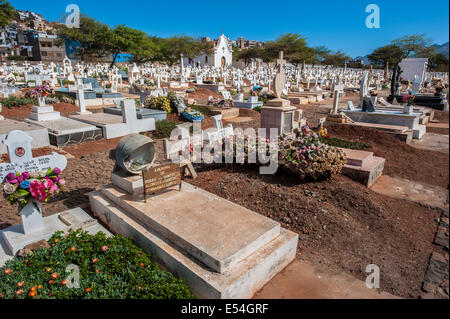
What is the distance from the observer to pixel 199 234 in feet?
10.9

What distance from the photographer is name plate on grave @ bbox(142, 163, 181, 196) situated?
4023 mm

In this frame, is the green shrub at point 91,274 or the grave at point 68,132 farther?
the grave at point 68,132

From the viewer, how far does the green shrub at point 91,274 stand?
110 inches

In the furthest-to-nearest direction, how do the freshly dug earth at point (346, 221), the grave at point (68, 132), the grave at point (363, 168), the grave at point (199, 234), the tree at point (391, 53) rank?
the tree at point (391, 53), the grave at point (68, 132), the grave at point (363, 168), the freshly dug earth at point (346, 221), the grave at point (199, 234)

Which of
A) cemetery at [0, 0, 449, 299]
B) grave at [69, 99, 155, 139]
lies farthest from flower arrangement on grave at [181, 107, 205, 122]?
cemetery at [0, 0, 449, 299]

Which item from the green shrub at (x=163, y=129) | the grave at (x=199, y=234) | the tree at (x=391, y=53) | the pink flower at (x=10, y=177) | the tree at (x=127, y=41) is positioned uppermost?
the tree at (x=127, y=41)

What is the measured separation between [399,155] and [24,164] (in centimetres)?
929

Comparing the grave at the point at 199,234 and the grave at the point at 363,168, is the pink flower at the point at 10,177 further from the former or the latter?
the grave at the point at 363,168

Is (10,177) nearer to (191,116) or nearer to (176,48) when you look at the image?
(191,116)

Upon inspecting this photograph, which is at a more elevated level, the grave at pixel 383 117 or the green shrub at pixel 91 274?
the grave at pixel 383 117

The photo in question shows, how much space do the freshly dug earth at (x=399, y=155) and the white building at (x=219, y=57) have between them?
189ft

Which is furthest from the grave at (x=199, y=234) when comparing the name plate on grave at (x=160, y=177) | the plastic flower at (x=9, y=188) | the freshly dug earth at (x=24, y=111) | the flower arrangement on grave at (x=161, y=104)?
the freshly dug earth at (x=24, y=111)

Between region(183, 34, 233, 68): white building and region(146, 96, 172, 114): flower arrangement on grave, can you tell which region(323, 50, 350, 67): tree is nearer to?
region(183, 34, 233, 68): white building
